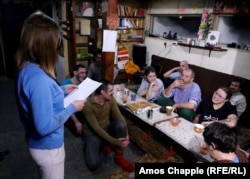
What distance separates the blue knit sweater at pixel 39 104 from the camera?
90 cm

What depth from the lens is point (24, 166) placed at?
2.17 metres

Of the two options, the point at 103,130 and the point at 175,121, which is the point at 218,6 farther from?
the point at 103,130

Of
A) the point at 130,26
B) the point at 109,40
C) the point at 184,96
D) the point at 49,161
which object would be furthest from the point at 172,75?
the point at 49,161

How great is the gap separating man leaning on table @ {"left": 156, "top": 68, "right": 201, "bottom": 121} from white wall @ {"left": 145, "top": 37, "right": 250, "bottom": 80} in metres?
1.01

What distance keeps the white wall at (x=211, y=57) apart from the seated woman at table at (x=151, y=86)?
4.23 feet

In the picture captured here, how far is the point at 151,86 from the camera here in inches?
115

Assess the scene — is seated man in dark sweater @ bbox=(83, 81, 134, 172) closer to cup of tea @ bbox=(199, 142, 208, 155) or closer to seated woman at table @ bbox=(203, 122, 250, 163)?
cup of tea @ bbox=(199, 142, 208, 155)

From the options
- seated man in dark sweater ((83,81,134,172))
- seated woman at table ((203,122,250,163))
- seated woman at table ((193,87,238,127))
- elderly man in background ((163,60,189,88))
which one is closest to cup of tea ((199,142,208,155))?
seated woman at table ((203,122,250,163))

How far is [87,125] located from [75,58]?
2676 millimetres

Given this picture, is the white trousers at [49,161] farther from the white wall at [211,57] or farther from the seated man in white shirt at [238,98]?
the white wall at [211,57]

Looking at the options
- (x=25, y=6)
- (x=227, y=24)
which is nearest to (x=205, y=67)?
(x=227, y=24)

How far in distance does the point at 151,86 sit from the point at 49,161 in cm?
204

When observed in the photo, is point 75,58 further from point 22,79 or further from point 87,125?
point 22,79

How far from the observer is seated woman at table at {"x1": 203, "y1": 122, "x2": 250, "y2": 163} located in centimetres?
119
